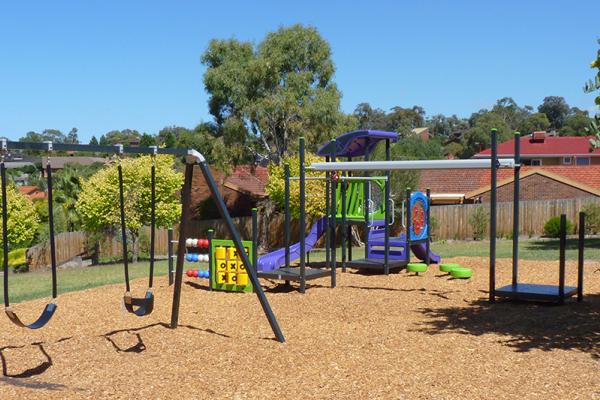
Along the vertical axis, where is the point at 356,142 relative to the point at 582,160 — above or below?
below

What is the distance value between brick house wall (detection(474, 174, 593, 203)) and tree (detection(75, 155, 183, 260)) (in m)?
17.7

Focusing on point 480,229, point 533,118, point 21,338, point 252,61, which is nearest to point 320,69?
point 252,61

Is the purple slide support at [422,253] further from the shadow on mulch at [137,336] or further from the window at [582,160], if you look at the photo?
the window at [582,160]

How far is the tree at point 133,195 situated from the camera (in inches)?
1049

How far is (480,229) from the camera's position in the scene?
3064 centimetres

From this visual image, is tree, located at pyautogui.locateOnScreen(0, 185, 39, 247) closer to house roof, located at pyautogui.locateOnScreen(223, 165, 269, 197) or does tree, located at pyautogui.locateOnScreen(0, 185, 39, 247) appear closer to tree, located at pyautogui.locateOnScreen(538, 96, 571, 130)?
house roof, located at pyautogui.locateOnScreen(223, 165, 269, 197)

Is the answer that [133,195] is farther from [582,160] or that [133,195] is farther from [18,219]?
[582,160]

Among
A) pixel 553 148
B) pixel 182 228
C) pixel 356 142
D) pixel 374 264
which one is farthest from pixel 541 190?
pixel 182 228

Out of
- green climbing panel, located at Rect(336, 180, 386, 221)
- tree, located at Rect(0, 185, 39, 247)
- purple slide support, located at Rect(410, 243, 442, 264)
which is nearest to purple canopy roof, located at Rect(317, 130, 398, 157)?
green climbing panel, located at Rect(336, 180, 386, 221)

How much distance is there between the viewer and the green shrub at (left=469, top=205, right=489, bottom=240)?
30.5 meters

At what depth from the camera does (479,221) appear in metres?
30.6

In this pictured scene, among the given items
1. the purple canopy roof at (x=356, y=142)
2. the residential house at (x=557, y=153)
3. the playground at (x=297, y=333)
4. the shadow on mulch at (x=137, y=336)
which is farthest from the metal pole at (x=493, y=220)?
the residential house at (x=557, y=153)

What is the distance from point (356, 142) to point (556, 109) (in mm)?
114212

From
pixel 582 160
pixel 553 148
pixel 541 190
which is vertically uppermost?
pixel 553 148
